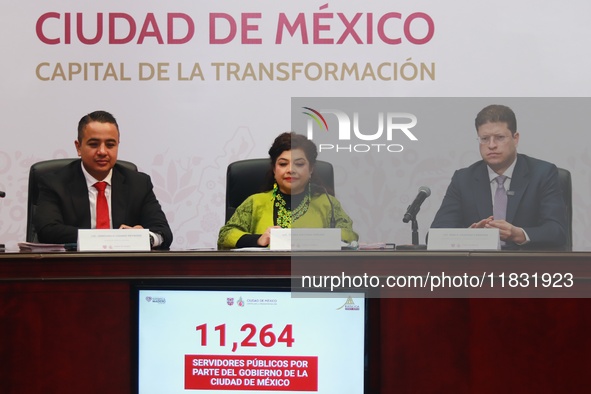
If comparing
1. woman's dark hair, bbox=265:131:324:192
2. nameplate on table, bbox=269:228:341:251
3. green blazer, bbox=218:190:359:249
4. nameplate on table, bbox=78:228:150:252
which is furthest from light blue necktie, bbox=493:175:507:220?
nameplate on table, bbox=78:228:150:252

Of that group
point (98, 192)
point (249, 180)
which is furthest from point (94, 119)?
point (249, 180)

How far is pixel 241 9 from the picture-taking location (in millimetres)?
4000

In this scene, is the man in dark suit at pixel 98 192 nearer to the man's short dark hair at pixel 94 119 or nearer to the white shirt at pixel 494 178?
the man's short dark hair at pixel 94 119

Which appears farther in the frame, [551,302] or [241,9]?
[241,9]

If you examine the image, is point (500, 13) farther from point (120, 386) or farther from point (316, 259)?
point (120, 386)

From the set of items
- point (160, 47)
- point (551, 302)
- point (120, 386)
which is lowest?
point (120, 386)

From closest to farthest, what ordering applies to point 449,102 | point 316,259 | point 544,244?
point 316,259 → point 544,244 → point 449,102

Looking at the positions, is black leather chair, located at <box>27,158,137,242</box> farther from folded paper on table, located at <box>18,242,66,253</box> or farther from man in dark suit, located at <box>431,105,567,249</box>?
man in dark suit, located at <box>431,105,567,249</box>

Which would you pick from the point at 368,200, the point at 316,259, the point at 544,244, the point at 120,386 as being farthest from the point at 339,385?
the point at 368,200

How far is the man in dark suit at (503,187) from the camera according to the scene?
10.6 ft

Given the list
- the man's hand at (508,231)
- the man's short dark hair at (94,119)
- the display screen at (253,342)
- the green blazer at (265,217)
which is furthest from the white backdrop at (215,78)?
the display screen at (253,342)

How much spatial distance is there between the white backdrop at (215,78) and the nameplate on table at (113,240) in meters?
1.58

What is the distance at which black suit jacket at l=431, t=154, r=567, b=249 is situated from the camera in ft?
10.5

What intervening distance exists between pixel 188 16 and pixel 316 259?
211 centimetres
